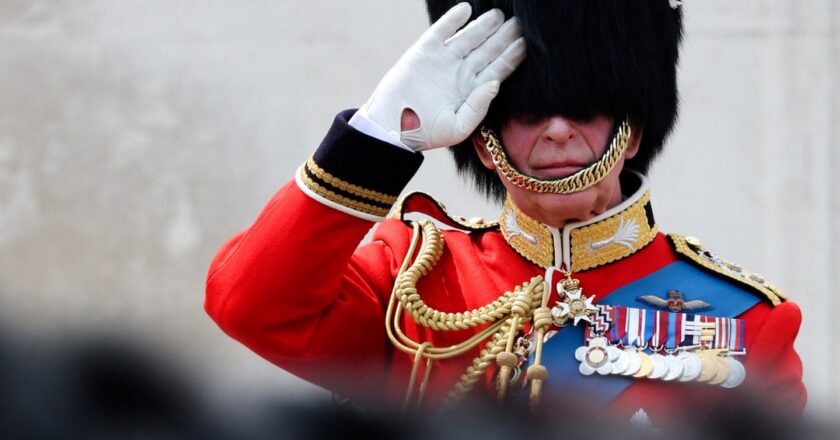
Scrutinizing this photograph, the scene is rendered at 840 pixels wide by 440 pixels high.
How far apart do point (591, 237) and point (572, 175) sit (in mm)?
148

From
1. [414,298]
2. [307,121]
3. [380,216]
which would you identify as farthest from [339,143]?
[307,121]

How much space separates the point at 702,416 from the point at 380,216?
1029 millimetres

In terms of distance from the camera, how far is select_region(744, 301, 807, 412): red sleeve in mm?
1900

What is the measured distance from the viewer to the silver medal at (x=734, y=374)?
1871 millimetres

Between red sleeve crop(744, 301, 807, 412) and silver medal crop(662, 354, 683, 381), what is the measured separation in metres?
0.09

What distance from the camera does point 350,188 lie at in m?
1.77

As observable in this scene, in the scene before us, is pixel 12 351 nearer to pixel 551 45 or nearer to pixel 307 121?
pixel 551 45

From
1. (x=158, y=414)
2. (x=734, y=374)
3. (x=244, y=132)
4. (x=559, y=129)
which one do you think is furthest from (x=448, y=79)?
(x=244, y=132)

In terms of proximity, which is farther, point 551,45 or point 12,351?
point 551,45

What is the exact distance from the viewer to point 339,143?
1.76m

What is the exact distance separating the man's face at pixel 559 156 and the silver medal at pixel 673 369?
225 mm

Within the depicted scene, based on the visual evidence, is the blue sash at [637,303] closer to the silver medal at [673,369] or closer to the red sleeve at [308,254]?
the silver medal at [673,369]

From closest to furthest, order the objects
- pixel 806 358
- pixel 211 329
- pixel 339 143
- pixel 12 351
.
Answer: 1. pixel 12 351
2. pixel 339 143
3. pixel 211 329
4. pixel 806 358

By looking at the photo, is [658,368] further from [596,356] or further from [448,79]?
[448,79]
